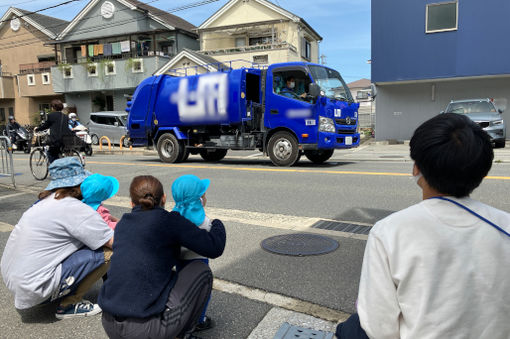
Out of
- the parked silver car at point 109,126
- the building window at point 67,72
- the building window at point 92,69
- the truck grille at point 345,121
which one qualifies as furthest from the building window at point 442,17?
the building window at point 67,72

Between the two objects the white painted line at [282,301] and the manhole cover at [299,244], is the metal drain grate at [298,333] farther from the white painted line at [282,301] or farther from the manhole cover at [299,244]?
the manhole cover at [299,244]

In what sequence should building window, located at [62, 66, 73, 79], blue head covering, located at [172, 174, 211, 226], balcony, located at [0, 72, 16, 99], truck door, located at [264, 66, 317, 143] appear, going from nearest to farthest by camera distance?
blue head covering, located at [172, 174, 211, 226] → truck door, located at [264, 66, 317, 143] → building window, located at [62, 66, 73, 79] → balcony, located at [0, 72, 16, 99]

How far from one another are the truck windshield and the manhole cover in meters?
6.60

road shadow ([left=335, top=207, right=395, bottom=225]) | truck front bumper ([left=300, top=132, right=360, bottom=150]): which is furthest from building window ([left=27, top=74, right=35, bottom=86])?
road shadow ([left=335, top=207, right=395, bottom=225])

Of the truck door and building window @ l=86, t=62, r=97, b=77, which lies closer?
the truck door

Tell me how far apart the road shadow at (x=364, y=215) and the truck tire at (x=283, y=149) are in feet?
16.3

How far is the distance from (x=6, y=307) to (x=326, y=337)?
Answer: 2536mm

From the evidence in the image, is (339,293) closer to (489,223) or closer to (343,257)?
(343,257)

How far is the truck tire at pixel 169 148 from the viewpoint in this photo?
13023 millimetres

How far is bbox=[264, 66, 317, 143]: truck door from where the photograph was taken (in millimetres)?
10656

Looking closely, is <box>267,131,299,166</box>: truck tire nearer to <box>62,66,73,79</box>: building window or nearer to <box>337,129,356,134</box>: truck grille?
<box>337,129,356,134</box>: truck grille

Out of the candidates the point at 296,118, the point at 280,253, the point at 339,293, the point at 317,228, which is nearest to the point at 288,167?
the point at 296,118

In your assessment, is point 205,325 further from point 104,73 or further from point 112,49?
point 112,49

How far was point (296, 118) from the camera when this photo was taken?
10.8m
